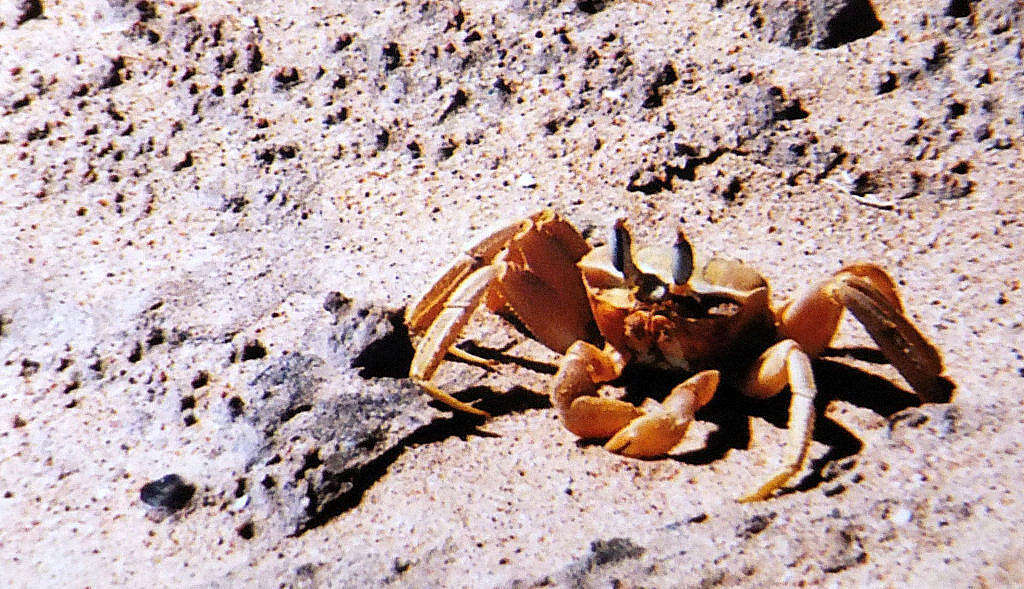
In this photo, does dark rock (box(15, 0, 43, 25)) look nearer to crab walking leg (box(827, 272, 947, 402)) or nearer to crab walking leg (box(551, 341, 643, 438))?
crab walking leg (box(551, 341, 643, 438))

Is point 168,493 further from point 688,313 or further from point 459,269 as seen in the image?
point 688,313

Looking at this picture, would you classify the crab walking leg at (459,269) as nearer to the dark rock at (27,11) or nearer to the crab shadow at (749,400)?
the crab shadow at (749,400)

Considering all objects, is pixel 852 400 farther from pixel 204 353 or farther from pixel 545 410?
pixel 204 353

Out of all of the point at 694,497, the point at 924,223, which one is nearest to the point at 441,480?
the point at 694,497

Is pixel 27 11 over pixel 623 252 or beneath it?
over

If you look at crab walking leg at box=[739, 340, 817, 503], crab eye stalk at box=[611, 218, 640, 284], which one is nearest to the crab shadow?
crab walking leg at box=[739, 340, 817, 503]

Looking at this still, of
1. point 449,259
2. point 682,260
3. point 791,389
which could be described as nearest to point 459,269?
point 449,259

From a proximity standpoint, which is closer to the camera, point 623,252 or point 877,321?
point 877,321

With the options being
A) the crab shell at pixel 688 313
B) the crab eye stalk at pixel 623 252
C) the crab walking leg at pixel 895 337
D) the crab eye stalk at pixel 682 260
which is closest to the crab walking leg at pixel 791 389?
the crab shell at pixel 688 313
